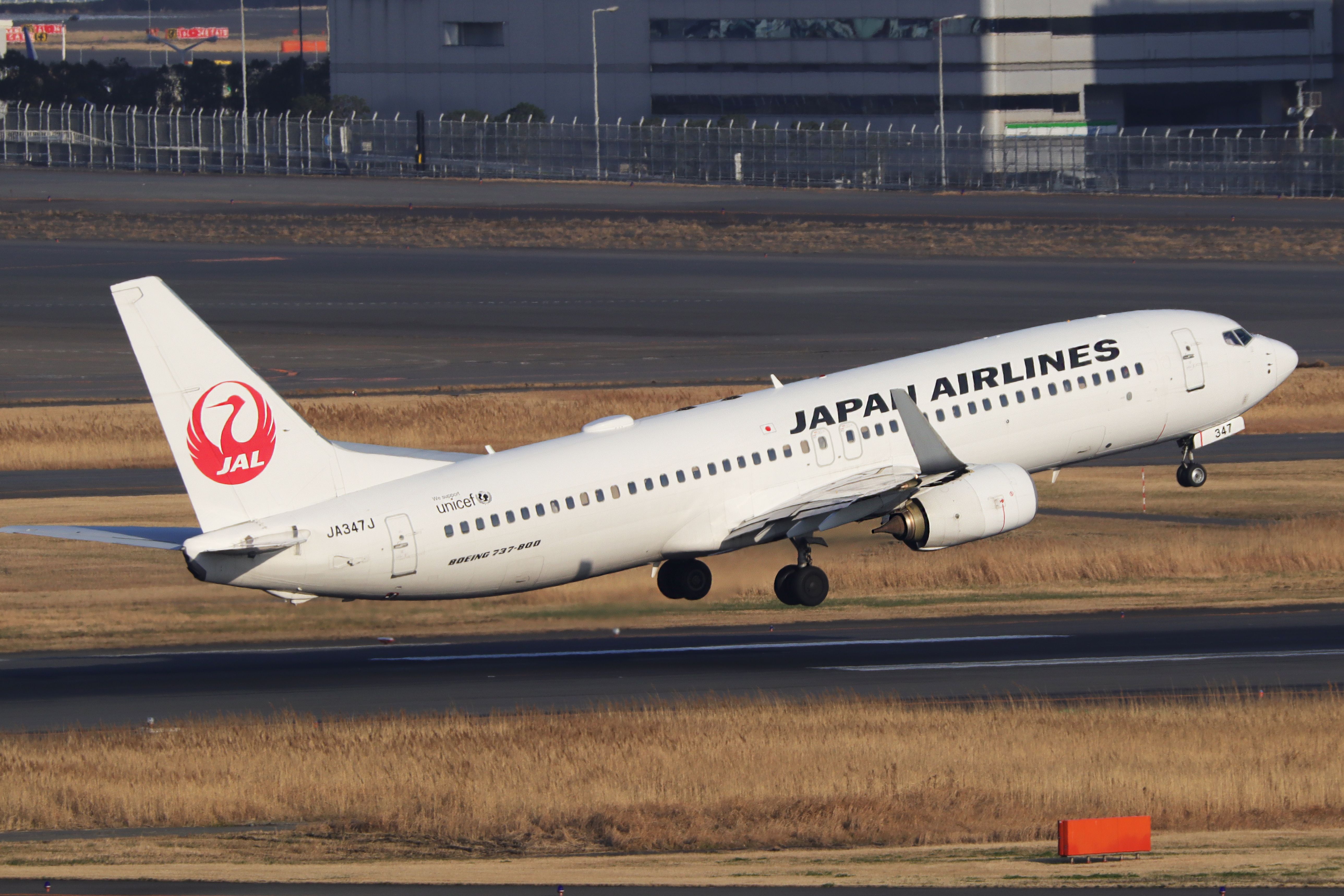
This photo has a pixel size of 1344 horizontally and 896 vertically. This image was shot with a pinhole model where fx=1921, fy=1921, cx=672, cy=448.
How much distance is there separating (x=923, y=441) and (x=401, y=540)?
47.1ft

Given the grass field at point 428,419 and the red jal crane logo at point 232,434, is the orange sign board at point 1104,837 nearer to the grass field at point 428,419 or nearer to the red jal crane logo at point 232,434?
the red jal crane logo at point 232,434

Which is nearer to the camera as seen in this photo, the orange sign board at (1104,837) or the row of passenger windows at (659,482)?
the orange sign board at (1104,837)

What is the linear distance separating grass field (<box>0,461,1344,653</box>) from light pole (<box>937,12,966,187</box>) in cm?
10324

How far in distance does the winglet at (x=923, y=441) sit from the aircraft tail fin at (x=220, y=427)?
14596 millimetres

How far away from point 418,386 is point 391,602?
44387 millimetres

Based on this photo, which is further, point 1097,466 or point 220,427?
point 1097,466

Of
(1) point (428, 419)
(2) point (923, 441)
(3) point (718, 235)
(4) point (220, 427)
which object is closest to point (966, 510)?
(2) point (923, 441)

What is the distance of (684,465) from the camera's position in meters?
48.4

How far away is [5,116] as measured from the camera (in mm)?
192500

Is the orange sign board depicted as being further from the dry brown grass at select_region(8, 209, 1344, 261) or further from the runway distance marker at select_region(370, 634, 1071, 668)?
the dry brown grass at select_region(8, 209, 1344, 261)

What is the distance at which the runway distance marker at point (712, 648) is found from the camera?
2040 inches

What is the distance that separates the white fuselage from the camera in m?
44.5

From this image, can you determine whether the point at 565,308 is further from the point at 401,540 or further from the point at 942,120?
the point at 942,120

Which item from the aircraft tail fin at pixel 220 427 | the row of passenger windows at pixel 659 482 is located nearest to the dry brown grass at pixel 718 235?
the row of passenger windows at pixel 659 482
